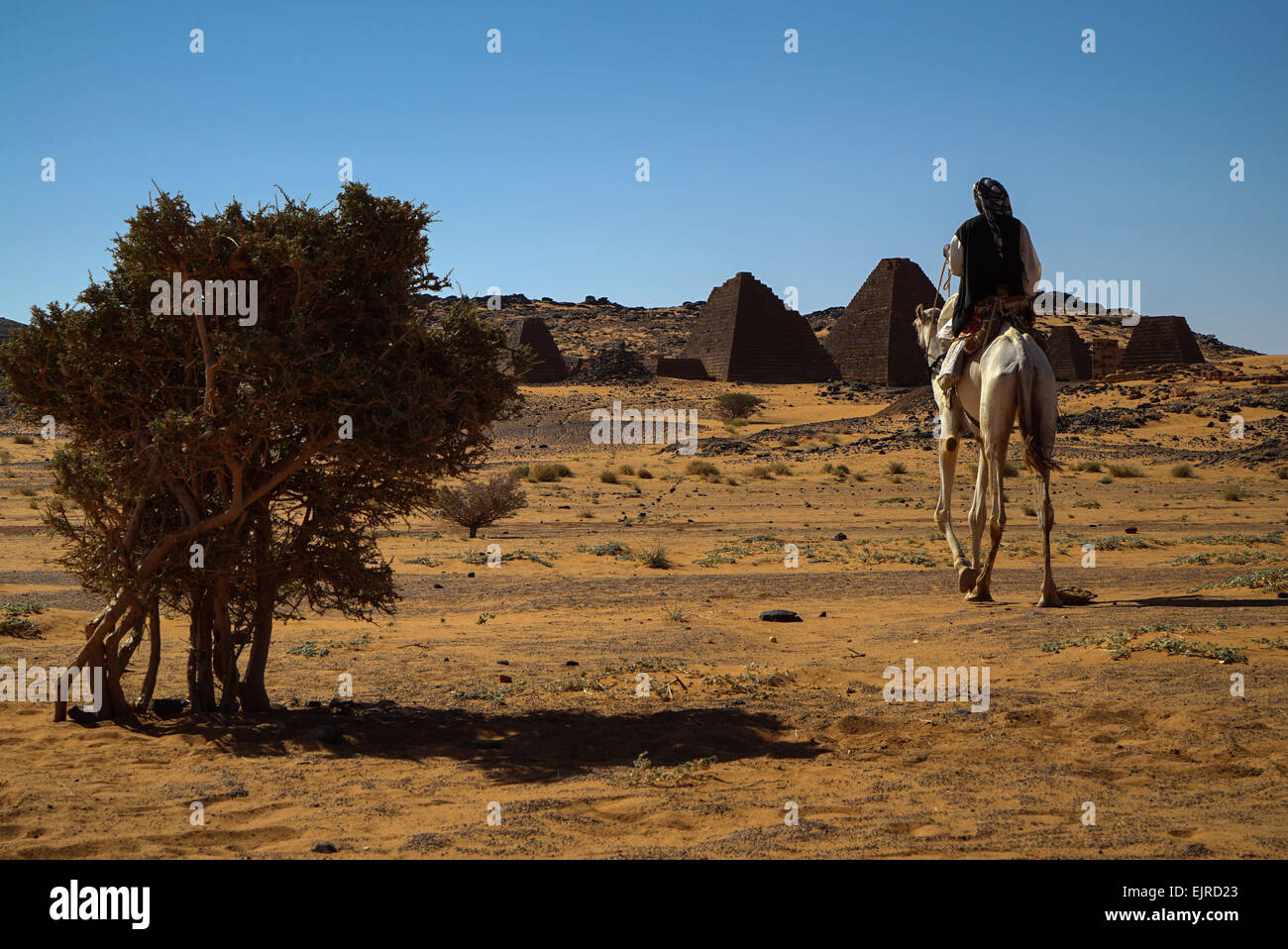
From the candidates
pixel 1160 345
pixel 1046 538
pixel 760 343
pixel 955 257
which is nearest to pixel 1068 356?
pixel 1160 345

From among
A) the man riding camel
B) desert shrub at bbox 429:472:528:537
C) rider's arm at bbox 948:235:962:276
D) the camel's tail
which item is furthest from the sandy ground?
desert shrub at bbox 429:472:528:537

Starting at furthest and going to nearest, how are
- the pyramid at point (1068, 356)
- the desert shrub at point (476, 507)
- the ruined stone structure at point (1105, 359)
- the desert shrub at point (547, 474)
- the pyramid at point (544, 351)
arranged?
the ruined stone structure at point (1105, 359) → the pyramid at point (544, 351) → the pyramid at point (1068, 356) → the desert shrub at point (547, 474) → the desert shrub at point (476, 507)

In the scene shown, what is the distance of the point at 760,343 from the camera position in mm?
71562

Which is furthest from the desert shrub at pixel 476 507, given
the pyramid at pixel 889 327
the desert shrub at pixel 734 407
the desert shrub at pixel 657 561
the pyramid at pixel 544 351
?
the pyramid at pixel 544 351

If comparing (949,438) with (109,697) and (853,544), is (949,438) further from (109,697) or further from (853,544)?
(109,697)

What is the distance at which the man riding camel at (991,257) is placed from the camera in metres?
11.1

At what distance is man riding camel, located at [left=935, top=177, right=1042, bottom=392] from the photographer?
1114cm

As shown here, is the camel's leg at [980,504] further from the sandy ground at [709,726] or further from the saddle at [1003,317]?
the saddle at [1003,317]

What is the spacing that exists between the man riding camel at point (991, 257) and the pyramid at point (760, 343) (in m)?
59.1

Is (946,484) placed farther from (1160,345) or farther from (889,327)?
(1160,345)

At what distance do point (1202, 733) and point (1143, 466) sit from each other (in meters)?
28.8

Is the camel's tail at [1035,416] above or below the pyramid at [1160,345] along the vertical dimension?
below

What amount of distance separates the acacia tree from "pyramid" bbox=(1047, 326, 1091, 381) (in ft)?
204
